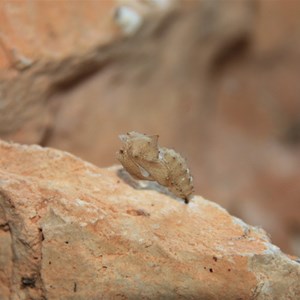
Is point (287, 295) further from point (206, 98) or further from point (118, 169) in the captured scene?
point (206, 98)

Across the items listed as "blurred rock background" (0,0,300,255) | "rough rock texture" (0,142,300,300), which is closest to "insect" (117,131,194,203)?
"rough rock texture" (0,142,300,300)

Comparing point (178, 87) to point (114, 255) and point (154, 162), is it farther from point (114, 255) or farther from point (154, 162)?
point (114, 255)

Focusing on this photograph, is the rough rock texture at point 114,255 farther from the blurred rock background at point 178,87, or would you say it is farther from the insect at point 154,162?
the blurred rock background at point 178,87

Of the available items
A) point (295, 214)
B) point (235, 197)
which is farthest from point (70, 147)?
point (295, 214)

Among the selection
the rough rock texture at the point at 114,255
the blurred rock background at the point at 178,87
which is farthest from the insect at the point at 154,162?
the blurred rock background at the point at 178,87

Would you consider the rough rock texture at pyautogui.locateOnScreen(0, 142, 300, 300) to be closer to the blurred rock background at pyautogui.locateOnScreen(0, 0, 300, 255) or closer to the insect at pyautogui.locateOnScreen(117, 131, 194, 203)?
the insect at pyautogui.locateOnScreen(117, 131, 194, 203)

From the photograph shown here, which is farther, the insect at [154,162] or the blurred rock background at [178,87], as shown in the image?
the blurred rock background at [178,87]

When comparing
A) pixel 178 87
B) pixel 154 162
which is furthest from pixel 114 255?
pixel 178 87
